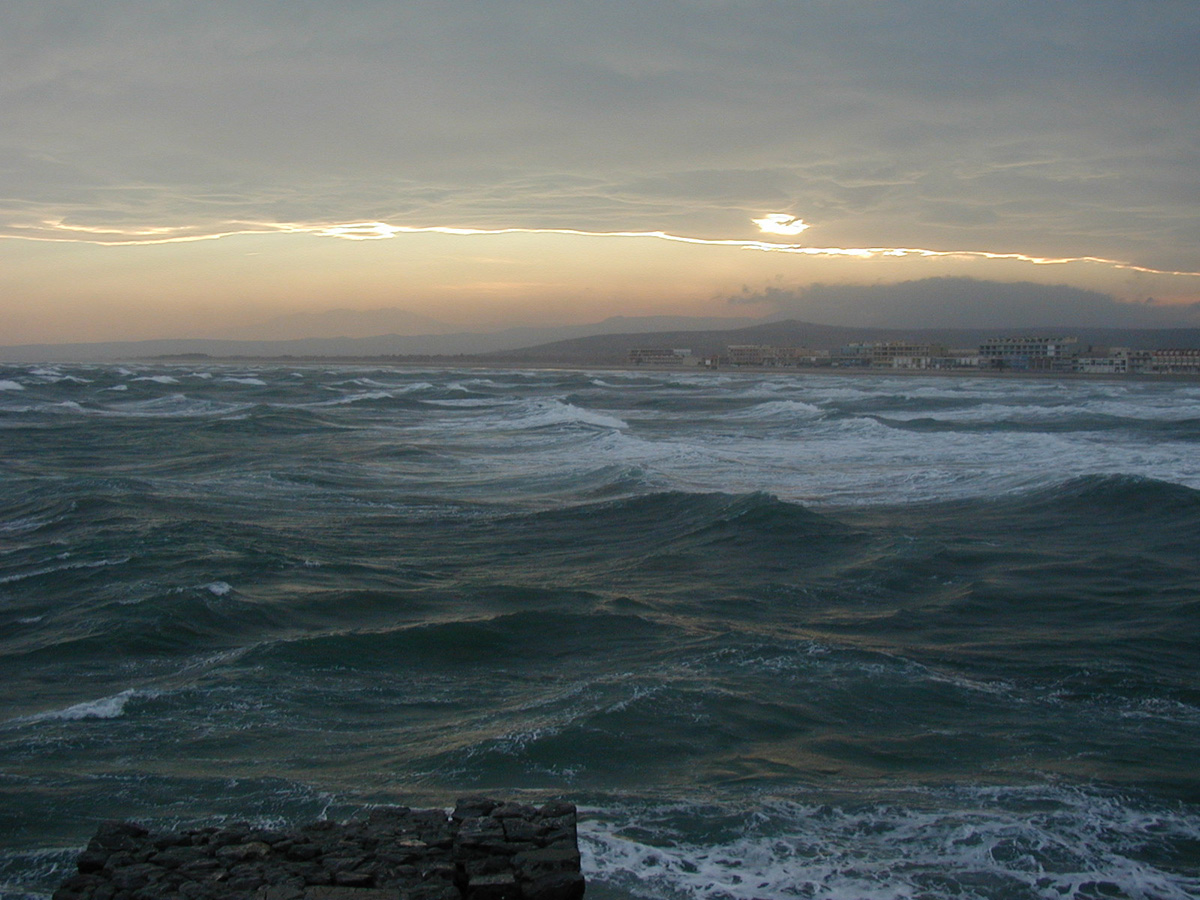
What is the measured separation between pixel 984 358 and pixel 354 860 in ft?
393

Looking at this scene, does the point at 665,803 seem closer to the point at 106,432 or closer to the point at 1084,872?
the point at 1084,872

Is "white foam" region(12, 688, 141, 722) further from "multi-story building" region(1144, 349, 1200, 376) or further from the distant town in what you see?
"multi-story building" region(1144, 349, 1200, 376)

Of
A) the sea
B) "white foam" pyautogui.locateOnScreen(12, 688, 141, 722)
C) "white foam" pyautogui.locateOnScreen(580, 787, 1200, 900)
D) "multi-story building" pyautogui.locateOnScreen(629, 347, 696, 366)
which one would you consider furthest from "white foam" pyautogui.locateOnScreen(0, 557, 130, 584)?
"multi-story building" pyautogui.locateOnScreen(629, 347, 696, 366)

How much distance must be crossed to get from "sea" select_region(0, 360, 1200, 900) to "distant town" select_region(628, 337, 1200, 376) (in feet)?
278

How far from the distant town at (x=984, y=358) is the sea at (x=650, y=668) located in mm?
84775

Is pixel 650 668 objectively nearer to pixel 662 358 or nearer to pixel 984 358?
pixel 984 358

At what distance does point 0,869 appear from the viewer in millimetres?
5977

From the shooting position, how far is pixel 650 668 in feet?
32.0

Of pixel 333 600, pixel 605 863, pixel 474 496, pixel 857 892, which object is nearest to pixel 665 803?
pixel 605 863

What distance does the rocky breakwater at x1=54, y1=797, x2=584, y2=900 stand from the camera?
502 centimetres

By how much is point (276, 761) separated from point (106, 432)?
3108 cm

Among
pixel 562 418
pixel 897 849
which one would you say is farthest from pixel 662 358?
A: pixel 897 849

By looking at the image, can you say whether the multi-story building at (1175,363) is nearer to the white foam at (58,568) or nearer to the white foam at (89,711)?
the white foam at (58,568)

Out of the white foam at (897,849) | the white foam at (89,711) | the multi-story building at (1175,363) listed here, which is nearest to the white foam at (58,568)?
the white foam at (89,711)
